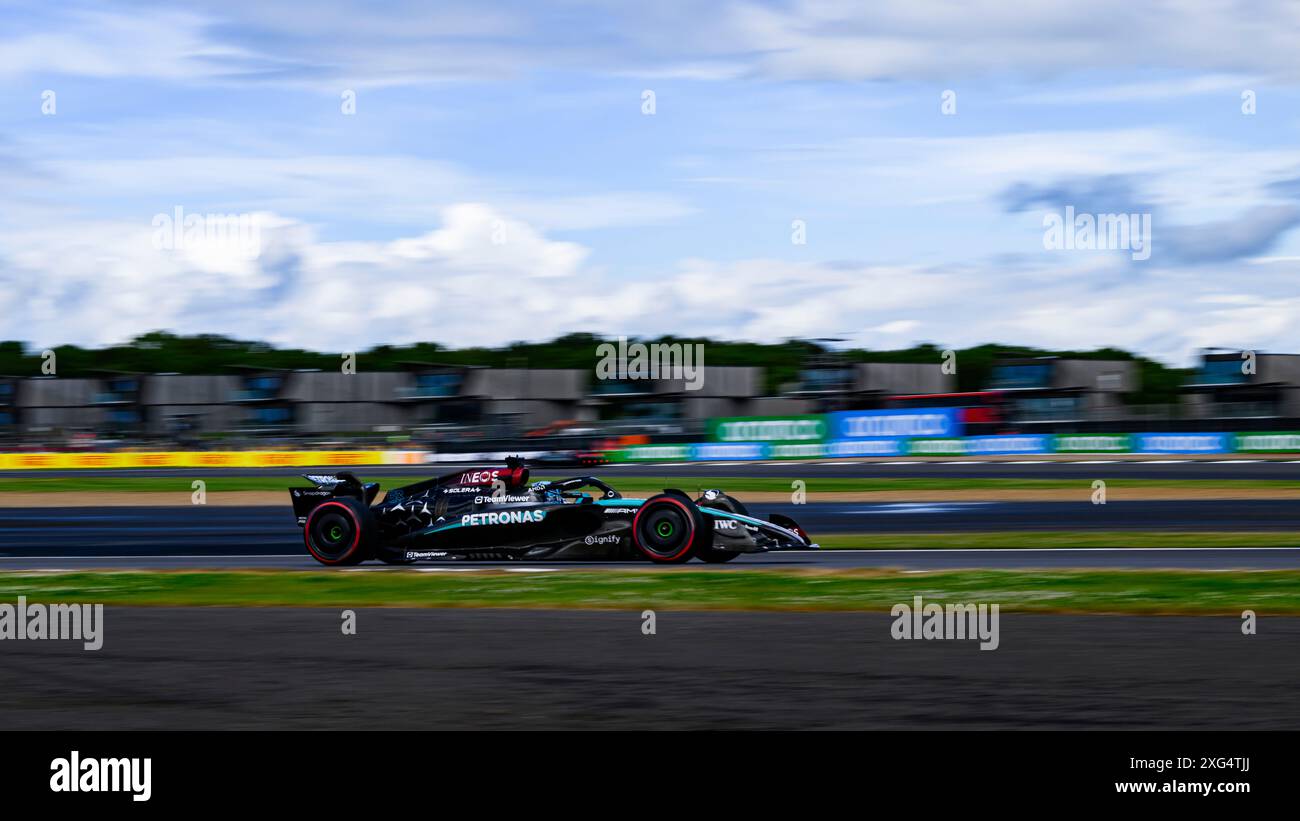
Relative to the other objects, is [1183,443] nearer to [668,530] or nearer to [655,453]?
[655,453]

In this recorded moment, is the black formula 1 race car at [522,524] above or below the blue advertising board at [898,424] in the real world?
below

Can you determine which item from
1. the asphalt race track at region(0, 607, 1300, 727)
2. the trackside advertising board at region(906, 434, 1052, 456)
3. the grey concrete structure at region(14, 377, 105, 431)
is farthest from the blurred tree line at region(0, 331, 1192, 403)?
the asphalt race track at region(0, 607, 1300, 727)

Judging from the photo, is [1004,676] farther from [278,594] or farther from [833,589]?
[278,594]

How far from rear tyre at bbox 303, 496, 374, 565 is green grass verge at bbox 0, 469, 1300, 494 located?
13315 millimetres

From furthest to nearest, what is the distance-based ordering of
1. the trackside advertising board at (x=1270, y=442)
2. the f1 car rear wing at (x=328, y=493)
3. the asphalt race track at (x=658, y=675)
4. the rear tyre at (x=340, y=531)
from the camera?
the trackside advertising board at (x=1270, y=442), the f1 car rear wing at (x=328, y=493), the rear tyre at (x=340, y=531), the asphalt race track at (x=658, y=675)

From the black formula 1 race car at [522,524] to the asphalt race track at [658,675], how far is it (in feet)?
13.2

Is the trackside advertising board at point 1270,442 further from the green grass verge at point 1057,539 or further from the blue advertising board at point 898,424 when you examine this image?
the green grass verge at point 1057,539

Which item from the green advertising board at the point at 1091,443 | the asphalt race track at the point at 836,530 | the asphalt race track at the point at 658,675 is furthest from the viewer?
the green advertising board at the point at 1091,443

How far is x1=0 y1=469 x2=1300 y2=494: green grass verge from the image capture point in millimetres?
30344

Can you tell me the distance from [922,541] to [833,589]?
604 centimetres

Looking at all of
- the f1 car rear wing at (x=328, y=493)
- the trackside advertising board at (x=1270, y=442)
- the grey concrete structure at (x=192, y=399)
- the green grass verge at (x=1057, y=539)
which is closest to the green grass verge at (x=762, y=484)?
the green grass verge at (x=1057, y=539)

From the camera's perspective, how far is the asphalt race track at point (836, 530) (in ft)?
50.8

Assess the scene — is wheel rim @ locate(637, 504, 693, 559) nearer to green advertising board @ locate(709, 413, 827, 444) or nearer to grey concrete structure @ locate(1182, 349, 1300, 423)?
green advertising board @ locate(709, 413, 827, 444)
